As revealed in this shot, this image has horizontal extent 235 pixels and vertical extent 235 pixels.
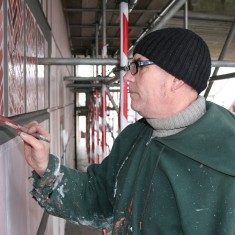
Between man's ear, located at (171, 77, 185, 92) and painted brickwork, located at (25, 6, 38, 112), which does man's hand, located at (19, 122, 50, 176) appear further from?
man's ear, located at (171, 77, 185, 92)

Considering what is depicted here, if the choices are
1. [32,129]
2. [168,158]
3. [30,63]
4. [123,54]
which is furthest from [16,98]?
[123,54]

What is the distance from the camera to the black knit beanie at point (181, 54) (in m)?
1.09

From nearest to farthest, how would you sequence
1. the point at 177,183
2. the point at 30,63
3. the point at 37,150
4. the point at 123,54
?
1. the point at 177,183
2. the point at 37,150
3. the point at 30,63
4. the point at 123,54

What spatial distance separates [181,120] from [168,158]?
141 millimetres

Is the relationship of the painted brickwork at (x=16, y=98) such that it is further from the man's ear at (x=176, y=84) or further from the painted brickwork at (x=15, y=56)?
the man's ear at (x=176, y=84)

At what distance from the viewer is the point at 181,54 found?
109cm

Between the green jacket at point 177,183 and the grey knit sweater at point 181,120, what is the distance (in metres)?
0.04

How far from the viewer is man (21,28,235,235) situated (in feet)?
3.04

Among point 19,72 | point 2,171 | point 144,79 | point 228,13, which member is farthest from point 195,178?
point 228,13

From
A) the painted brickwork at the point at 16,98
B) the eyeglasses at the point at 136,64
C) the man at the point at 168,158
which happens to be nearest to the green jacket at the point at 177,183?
the man at the point at 168,158

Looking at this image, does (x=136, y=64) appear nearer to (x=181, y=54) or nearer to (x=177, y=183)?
(x=181, y=54)

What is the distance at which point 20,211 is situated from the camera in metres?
1.12

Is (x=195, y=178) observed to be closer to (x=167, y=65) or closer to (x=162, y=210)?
(x=162, y=210)

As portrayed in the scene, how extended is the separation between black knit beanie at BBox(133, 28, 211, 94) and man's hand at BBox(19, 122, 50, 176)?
1.51 ft
